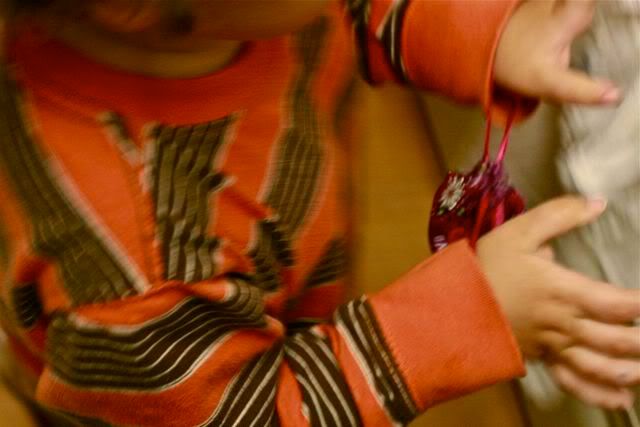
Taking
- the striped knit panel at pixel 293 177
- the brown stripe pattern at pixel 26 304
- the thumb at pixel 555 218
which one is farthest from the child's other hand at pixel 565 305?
the brown stripe pattern at pixel 26 304

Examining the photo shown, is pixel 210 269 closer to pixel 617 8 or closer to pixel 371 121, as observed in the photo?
pixel 617 8

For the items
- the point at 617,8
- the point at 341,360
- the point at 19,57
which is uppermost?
the point at 19,57

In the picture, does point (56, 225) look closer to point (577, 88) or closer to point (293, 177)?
point (293, 177)

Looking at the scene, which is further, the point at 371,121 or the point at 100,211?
the point at 371,121

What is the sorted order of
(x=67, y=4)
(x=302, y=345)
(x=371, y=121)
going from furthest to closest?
(x=371, y=121) < (x=302, y=345) < (x=67, y=4)

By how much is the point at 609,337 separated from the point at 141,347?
0.24 m

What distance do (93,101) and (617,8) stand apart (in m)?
0.26

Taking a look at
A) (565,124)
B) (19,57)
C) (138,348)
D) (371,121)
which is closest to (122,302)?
(138,348)

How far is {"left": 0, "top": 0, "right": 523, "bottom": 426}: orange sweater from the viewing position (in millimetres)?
394

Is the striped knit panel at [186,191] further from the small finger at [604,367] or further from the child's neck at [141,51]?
the small finger at [604,367]

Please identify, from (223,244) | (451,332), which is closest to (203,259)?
(223,244)

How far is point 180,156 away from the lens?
0.42 metres

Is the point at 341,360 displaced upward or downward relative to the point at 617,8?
downward

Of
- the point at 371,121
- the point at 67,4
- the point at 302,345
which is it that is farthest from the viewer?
the point at 371,121
